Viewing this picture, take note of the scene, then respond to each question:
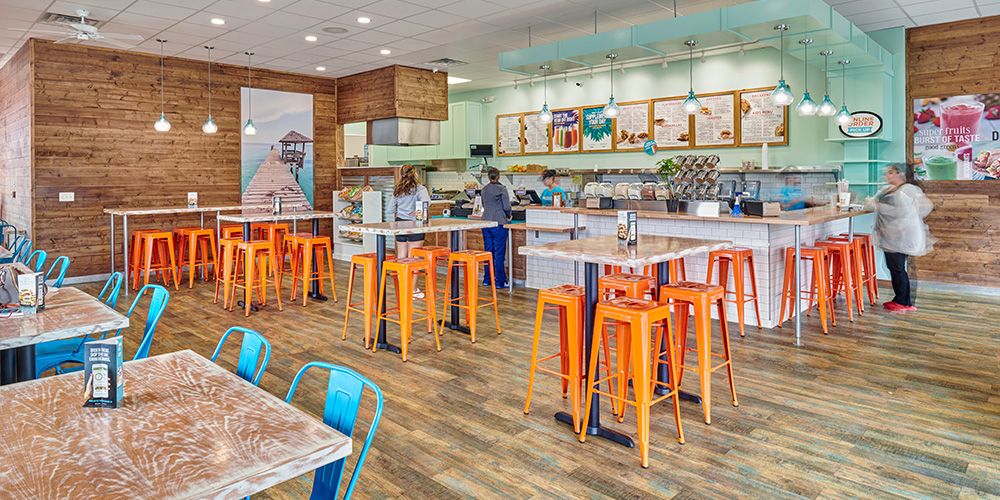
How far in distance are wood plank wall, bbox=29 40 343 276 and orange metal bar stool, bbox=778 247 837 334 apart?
7895 millimetres

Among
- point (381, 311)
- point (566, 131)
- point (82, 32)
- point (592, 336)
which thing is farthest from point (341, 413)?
point (566, 131)

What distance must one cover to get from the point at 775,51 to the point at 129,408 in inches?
353

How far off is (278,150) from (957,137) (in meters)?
9.26

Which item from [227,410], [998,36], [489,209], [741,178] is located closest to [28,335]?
[227,410]

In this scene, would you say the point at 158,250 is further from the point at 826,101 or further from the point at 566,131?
the point at 826,101

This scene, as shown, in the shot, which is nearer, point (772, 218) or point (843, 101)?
point (772, 218)

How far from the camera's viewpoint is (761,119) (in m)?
8.95

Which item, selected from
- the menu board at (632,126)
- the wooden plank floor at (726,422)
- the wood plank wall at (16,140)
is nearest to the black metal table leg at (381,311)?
the wooden plank floor at (726,422)

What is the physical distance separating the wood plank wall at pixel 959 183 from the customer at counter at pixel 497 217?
4887 millimetres

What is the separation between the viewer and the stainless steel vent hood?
999cm

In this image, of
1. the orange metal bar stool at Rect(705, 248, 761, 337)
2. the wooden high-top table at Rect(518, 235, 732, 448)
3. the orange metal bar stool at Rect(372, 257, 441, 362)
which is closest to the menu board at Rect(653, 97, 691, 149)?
the orange metal bar stool at Rect(705, 248, 761, 337)

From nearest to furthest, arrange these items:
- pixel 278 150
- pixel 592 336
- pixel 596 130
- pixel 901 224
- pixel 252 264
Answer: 1. pixel 592 336
2. pixel 901 224
3. pixel 252 264
4. pixel 278 150
5. pixel 596 130

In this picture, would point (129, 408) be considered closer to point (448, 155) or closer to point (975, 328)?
point (975, 328)

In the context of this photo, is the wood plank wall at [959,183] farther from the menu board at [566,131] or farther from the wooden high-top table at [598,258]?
the wooden high-top table at [598,258]
